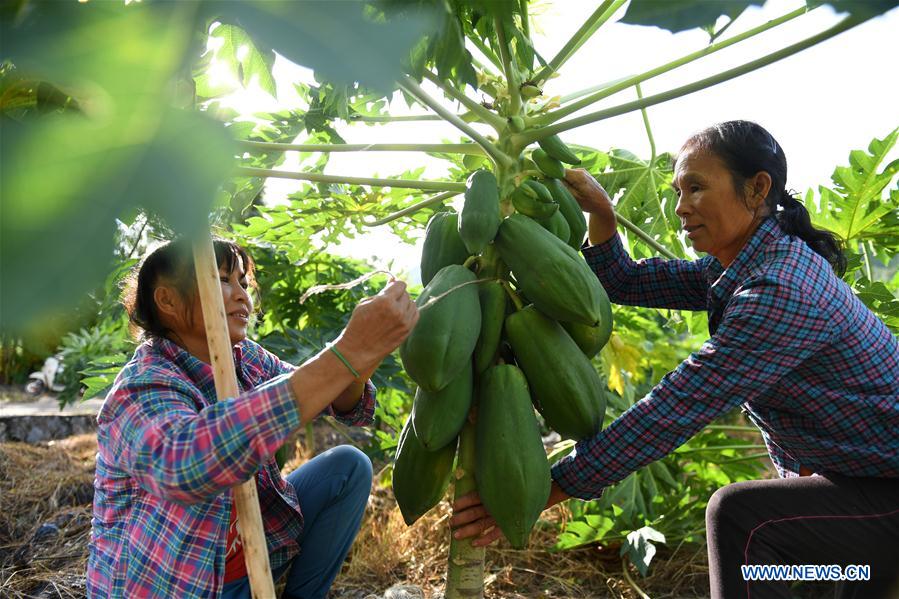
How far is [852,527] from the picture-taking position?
6.26ft

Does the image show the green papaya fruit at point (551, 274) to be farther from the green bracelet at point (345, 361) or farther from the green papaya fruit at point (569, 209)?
the green bracelet at point (345, 361)

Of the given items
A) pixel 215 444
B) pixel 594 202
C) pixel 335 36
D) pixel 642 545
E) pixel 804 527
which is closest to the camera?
pixel 335 36

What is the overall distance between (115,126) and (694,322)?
312 centimetres

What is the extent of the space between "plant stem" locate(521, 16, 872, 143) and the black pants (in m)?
0.97

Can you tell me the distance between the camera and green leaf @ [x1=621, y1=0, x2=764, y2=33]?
91cm

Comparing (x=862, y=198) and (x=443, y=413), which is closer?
(x=443, y=413)

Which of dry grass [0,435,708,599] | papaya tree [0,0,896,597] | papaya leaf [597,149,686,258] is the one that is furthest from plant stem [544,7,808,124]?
dry grass [0,435,708,599]

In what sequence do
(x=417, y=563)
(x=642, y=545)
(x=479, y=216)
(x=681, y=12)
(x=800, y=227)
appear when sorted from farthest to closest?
(x=417, y=563), (x=642, y=545), (x=800, y=227), (x=479, y=216), (x=681, y=12)

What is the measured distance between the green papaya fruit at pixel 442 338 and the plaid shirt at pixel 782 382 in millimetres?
421

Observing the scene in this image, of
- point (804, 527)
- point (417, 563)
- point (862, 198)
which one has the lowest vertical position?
point (417, 563)

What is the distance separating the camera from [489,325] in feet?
5.74

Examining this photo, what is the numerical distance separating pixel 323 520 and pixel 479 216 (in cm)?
114

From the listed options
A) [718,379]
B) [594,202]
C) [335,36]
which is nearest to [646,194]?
[594,202]

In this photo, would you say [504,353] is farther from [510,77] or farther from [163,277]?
[163,277]
